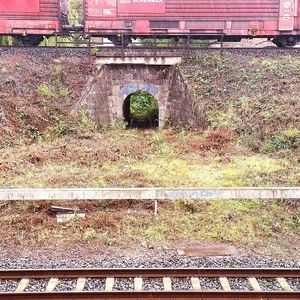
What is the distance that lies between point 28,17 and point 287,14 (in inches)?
486

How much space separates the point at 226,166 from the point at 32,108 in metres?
7.83

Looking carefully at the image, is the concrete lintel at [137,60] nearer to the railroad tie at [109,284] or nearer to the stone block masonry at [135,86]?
the stone block masonry at [135,86]

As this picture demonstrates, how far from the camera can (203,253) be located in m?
7.59

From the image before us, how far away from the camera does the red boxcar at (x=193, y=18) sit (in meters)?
19.6

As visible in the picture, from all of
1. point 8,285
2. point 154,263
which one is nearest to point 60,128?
point 154,263

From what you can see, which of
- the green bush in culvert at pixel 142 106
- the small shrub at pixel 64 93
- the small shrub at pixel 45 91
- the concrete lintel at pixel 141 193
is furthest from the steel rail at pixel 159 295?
the green bush in culvert at pixel 142 106

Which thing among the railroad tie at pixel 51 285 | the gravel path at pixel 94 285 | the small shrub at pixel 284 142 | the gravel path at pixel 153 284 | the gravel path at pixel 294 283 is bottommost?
the gravel path at pixel 294 283

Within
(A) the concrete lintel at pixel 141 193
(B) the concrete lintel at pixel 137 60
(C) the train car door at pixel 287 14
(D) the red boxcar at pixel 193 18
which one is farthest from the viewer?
(C) the train car door at pixel 287 14

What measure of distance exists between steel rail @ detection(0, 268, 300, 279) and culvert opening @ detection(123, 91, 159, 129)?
13.9 meters

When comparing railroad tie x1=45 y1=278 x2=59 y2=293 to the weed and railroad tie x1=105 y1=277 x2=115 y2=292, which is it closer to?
railroad tie x1=105 y1=277 x2=115 y2=292

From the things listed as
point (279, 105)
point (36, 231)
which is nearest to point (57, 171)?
point (36, 231)

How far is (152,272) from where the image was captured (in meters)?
6.65

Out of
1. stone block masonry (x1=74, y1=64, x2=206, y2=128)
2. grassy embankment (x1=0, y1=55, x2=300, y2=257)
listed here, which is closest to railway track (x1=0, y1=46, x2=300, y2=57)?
stone block masonry (x1=74, y1=64, x2=206, y2=128)

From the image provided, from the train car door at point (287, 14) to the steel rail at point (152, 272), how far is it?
52.0 feet
